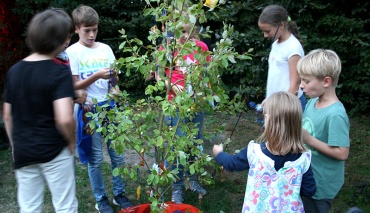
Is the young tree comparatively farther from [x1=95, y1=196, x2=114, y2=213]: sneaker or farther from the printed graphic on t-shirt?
[x1=95, y1=196, x2=114, y2=213]: sneaker

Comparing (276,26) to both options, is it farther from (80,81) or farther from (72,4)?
(72,4)

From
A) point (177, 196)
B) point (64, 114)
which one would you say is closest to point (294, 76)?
point (177, 196)

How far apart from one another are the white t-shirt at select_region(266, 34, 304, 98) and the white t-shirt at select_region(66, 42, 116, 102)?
4.12 feet

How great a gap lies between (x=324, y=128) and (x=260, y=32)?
420 cm

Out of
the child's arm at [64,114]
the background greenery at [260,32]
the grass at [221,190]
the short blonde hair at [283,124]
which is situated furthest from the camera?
the background greenery at [260,32]

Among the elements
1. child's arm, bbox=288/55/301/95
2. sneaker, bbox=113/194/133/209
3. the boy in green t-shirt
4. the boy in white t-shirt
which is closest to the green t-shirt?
the boy in green t-shirt

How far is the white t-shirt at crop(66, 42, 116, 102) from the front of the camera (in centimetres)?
296

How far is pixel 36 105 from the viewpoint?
2111mm

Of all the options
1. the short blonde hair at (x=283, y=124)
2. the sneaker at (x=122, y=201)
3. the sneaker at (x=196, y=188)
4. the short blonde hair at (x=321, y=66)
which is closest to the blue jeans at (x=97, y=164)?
the sneaker at (x=122, y=201)

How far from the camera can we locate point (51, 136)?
217 centimetres

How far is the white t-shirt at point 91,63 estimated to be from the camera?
2959mm

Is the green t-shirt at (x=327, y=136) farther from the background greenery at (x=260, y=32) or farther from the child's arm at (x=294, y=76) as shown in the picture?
the background greenery at (x=260, y=32)

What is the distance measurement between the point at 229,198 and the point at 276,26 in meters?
1.53

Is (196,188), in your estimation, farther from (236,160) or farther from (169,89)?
(236,160)
